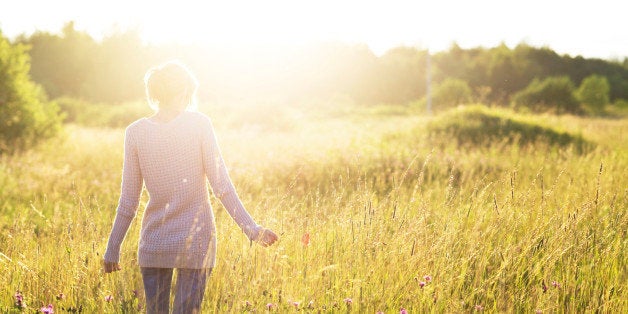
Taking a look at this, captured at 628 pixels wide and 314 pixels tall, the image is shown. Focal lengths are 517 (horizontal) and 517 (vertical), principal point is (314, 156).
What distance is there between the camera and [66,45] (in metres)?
48.0

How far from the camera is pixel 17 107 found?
1118 cm

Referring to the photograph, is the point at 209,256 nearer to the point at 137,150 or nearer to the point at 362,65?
the point at 137,150

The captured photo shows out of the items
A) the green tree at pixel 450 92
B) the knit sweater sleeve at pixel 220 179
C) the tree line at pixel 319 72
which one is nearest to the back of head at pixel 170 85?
the knit sweater sleeve at pixel 220 179

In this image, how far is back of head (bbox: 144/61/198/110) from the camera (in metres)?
2.36

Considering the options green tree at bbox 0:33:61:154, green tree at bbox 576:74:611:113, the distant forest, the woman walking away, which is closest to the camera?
the woman walking away

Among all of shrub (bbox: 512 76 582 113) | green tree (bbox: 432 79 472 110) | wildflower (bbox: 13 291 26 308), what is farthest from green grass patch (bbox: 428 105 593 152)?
shrub (bbox: 512 76 582 113)

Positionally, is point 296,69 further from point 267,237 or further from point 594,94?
point 267,237

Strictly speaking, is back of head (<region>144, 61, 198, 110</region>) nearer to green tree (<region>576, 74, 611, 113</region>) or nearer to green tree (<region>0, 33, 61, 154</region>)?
green tree (<region>0, 33, 61, 154</region>)

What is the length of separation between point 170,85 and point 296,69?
170 ft

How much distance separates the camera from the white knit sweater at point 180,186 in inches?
94.4

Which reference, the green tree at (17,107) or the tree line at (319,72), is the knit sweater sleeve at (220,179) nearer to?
the green tree at (17,107)

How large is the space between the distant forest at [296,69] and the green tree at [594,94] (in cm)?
476

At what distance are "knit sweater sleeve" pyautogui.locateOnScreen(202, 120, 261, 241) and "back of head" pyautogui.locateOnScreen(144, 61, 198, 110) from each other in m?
0.18

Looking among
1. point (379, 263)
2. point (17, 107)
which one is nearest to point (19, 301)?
point (379, 263)
